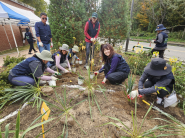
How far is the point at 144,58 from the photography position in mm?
3119

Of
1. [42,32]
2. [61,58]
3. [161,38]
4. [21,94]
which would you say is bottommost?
[21,94]

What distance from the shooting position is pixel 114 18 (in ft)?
13.8

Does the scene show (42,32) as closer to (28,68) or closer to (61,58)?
(61,58)

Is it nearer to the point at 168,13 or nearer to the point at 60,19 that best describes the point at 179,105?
the point at 60,19

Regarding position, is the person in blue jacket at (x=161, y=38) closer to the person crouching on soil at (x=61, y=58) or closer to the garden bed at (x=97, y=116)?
the garden bed at (x=97, y=116)

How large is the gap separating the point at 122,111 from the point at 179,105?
3.43 feet

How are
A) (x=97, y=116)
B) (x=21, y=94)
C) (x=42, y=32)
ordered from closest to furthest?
1. (x=97, y=116)
2. (x=21, y=94)
3. (x=42, y=32)

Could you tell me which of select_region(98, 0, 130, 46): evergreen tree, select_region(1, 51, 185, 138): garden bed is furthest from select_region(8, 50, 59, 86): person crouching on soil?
select_region(98, 0, 130, 46): evergreen tree

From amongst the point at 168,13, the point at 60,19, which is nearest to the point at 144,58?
the point at 60,19

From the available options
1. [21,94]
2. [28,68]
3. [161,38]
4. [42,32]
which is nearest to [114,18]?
[161,38]

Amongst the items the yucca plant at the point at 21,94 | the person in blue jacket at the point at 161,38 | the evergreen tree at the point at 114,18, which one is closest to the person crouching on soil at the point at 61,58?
the yucca plant at the point at 21,94

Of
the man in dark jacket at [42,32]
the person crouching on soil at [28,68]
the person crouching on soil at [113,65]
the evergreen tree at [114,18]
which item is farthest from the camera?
the evergreen tree at [114,18]

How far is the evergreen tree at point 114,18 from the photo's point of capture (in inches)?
159

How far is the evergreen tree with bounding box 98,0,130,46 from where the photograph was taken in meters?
4.04
